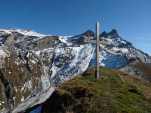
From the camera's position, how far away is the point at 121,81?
31.7 metres

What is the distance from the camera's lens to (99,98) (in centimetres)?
2603

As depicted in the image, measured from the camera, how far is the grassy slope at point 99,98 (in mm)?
24891

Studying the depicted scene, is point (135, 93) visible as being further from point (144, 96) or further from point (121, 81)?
point (121, 81)

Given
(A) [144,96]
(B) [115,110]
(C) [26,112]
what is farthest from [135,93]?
(C) [26,112]

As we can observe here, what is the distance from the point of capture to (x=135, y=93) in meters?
28.8

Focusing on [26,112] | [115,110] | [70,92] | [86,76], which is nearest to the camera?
→ [115,110]

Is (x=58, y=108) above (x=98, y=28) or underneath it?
underneath

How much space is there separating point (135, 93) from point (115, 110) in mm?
5122

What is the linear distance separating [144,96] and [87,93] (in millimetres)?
4731

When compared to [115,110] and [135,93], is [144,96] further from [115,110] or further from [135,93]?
[115,110]

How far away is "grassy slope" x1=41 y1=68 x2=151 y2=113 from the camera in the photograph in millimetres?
24891

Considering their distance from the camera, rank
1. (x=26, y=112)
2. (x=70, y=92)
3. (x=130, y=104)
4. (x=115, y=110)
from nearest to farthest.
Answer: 1. (x=115, y=110)
2. (x=130, y=104)
3. (x=70, y=92)
4. (x=26, y=112)

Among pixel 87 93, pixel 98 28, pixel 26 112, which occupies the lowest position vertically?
pixel 26 112

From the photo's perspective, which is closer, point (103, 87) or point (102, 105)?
point (102, 105)
